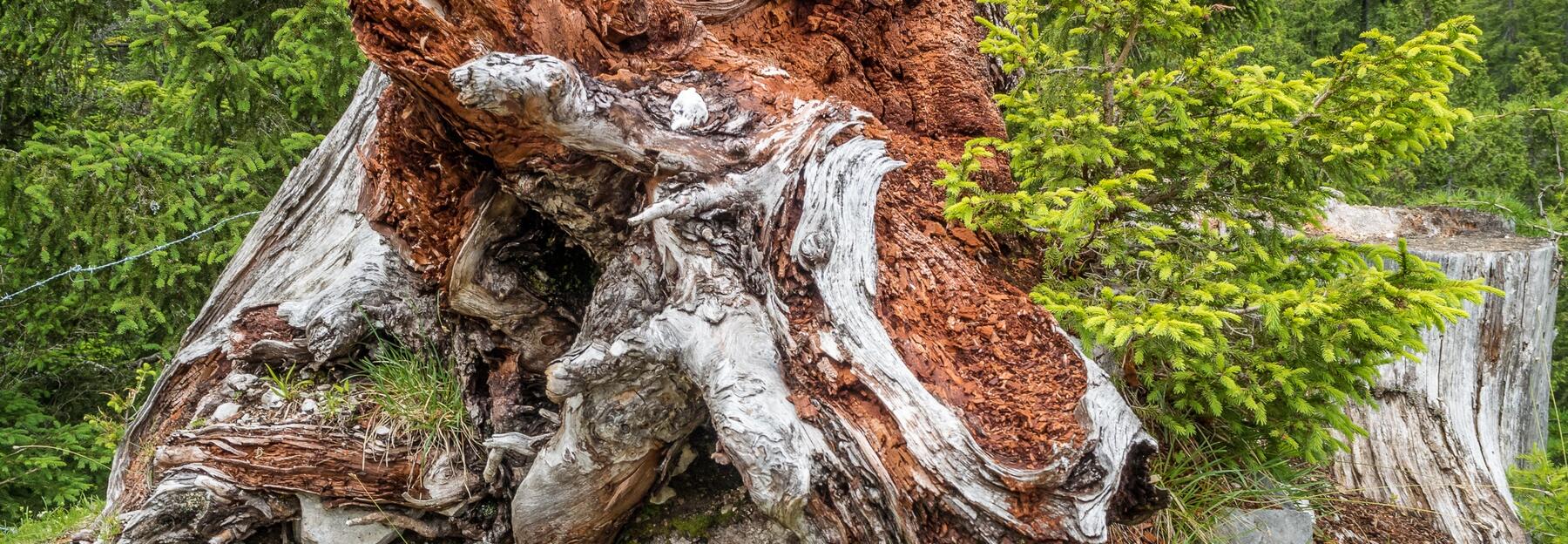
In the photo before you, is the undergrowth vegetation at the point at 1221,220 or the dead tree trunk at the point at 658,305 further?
the undergrowth vegetation at the point at 1221,220

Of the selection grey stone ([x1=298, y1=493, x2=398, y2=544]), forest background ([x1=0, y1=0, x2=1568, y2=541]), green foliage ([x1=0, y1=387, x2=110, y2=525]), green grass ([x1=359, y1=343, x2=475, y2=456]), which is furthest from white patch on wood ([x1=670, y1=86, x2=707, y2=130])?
green foliage ([x1=0, y1=387, x2=110, y2=525])

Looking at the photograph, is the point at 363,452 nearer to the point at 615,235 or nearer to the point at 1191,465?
the point at 615,235

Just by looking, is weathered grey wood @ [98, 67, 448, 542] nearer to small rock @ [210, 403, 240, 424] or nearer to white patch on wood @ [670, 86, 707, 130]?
small rock @ [210, 403, 240, 424]

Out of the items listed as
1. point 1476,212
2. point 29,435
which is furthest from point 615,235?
point 29,435

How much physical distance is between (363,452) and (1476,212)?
20.9 ft

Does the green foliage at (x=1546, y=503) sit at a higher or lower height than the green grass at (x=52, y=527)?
higher

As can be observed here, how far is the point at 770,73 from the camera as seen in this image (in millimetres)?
3688

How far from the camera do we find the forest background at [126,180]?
6.39 metres

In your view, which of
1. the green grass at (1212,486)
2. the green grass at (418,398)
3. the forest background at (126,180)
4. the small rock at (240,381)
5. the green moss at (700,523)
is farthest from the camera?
the forest background at (126,180)

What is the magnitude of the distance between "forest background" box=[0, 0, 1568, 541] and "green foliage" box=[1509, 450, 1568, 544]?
0.10 ft

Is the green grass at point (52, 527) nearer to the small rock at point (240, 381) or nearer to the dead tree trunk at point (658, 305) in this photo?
the dead tree trunk at point (658, 305)

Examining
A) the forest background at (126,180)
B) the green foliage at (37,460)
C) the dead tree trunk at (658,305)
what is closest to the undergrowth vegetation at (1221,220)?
the dead tree trunk at (658,305)

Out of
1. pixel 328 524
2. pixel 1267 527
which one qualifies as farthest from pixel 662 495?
pixel 1267 527

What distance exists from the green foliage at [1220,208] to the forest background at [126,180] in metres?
2.16
